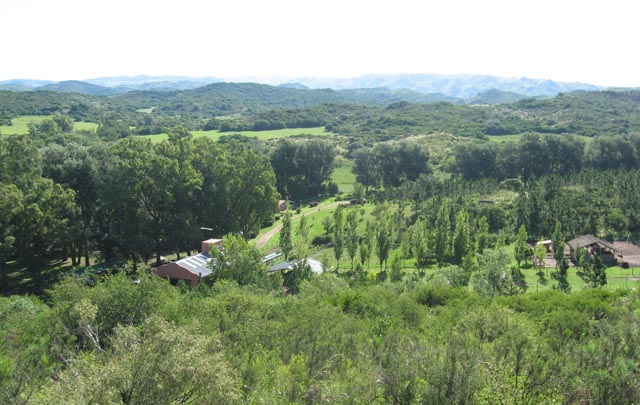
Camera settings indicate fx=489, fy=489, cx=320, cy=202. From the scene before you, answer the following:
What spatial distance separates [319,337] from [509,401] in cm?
902

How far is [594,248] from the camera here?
4869cm

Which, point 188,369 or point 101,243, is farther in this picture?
point 101,243

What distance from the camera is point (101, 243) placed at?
48.0m

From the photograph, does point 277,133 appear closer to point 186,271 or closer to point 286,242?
point 286,242

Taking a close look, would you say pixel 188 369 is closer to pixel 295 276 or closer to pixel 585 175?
pixel 295 276

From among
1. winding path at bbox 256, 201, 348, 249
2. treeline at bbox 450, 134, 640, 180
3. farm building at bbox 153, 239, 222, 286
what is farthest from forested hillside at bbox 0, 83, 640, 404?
winding path at bbox 256, 201, 348, 249

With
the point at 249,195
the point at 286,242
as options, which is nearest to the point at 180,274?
the point at 286,242

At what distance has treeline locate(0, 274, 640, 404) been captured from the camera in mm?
13625

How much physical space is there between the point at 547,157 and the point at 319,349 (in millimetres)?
84559

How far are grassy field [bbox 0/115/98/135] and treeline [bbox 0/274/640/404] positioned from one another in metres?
95.3

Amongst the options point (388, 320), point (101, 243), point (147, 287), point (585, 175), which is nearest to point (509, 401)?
point (388, 320)

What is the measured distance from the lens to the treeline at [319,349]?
44.7 ft

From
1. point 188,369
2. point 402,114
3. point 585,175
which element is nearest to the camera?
point 188,369

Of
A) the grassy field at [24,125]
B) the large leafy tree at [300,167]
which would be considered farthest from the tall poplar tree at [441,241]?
the grassy field at [24,125]
